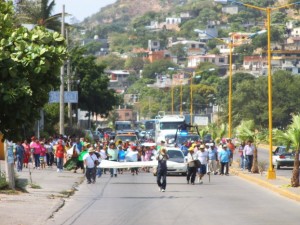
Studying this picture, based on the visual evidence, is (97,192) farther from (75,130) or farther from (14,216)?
(75,130)

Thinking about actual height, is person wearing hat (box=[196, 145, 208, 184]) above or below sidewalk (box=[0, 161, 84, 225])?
above

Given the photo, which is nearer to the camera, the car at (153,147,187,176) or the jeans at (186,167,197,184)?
the jeans at (186,167,197,184)

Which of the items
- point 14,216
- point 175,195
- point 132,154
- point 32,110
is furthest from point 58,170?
point 32,110

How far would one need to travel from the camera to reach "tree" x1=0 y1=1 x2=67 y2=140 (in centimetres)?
1992

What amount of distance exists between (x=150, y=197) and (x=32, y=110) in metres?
13.0

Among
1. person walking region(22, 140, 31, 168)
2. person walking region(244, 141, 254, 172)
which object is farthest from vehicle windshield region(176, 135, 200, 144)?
person walking region(22, 140, 31, 168)

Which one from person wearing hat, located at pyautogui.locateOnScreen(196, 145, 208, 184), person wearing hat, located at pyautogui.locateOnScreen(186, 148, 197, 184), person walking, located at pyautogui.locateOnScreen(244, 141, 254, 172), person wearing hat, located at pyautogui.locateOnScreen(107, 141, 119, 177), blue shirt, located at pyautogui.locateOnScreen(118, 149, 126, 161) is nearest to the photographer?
person wearing hat, located at pyautogui.locateOnScreen(186, 148, 197, 184)

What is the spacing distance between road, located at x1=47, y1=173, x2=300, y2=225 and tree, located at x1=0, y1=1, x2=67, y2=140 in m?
4.52

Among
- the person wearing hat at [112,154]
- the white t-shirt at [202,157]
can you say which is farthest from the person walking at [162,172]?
the person wearing hat at [112,154]

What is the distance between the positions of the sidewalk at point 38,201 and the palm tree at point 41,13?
72.9 ft

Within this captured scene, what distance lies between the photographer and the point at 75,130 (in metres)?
76.1

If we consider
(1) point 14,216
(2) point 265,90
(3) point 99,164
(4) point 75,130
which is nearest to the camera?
(1) point 14,216

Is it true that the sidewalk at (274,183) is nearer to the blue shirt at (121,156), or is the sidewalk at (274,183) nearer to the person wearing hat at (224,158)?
the person wearing hat at (224,158)

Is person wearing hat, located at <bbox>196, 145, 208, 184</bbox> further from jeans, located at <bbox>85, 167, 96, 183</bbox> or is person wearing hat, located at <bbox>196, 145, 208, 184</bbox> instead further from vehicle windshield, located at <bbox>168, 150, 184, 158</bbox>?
vehicle windshield, located at <bbox>168, 150, 184, 158</bbox>
